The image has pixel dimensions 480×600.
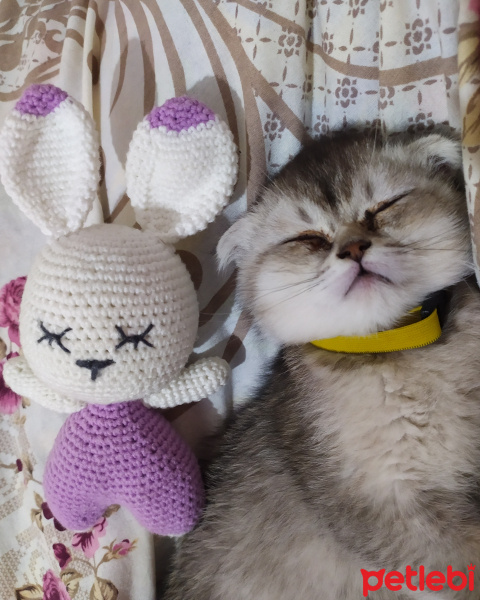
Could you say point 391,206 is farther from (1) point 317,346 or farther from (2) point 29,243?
(2) point 29,243

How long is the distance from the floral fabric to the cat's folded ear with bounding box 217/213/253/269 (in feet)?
0.14

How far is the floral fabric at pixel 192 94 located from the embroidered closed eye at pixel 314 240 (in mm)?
171

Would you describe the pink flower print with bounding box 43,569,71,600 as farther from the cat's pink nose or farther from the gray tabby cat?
the cat's pink nose

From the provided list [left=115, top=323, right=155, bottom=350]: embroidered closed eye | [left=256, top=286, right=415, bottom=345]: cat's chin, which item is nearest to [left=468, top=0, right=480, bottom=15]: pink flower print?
[left=256, top=286, right=415, bottom=345]: cat's chin

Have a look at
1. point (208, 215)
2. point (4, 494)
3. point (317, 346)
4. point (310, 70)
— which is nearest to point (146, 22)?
point (310, 70)

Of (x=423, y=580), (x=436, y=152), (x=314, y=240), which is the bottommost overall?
(x=423, y=580)

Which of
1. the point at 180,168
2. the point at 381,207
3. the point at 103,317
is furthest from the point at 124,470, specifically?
the point at 381,207

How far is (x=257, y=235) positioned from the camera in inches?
39.8

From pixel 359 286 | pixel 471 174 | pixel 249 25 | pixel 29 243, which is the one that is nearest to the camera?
pixel 471 174

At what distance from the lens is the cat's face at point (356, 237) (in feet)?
2.68

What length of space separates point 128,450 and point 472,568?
559 mm

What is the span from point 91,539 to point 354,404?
62cm

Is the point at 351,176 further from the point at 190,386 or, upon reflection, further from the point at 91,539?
the point at 91,539

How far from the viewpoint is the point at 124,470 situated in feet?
2.78
